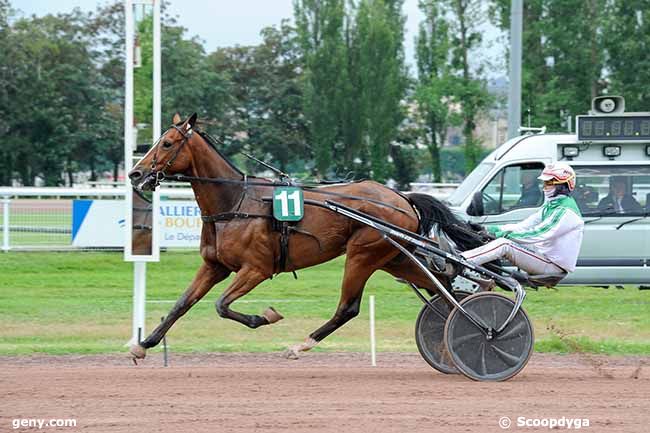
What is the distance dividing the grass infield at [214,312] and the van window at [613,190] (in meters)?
1.36

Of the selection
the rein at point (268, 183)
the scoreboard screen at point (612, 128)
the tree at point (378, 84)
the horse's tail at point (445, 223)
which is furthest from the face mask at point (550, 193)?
the tree at point (378, 84)

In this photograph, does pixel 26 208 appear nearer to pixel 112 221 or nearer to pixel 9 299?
pixel 112 221

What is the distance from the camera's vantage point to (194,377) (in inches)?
347

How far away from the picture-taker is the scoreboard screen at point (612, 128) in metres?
14.2

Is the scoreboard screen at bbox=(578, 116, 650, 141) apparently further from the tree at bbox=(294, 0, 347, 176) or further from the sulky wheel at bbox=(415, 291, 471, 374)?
the tree at bbox=(294, 0, 347, 176)

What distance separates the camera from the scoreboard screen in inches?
560

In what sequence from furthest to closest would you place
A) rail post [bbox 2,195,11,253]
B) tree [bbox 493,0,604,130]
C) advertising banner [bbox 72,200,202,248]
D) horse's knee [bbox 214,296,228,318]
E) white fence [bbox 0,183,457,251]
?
tree [bbox 493,0,604,130] → white fence [bbox 0,183,457,251] → rail post [bbox 2,195,11,253] → advertising banner [bbox 72,200,202,248] → horse's knee [bbox 214,296,228,318]

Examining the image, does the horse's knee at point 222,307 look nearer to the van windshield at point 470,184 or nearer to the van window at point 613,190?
the van windshield at point 470,184

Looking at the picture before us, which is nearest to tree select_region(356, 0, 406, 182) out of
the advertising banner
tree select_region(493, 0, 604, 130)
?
tree select_region(493, 0, 604, 130)

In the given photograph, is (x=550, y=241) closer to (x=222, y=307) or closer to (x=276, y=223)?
(x=276, y=223)

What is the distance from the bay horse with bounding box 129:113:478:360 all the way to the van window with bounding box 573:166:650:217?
5537 mm

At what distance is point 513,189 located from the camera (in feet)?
47.2

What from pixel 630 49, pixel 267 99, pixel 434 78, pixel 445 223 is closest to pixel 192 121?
pixel 445 223

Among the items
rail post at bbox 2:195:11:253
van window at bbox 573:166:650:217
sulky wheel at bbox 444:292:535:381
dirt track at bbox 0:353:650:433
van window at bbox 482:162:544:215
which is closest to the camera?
dirt track at bbox 0:353:650:433
